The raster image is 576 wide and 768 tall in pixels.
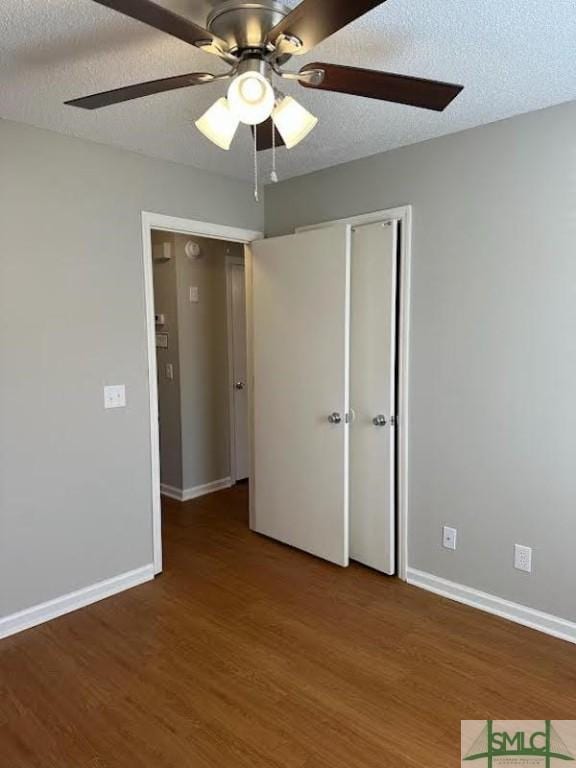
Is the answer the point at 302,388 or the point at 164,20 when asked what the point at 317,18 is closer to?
the point at 164,20

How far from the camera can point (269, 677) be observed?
85.4 inches

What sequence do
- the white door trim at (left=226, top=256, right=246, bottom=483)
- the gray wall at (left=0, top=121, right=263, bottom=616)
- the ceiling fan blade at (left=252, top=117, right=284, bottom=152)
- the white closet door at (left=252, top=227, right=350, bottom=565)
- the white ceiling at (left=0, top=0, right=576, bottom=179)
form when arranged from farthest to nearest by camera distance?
1. the white door trim at (left=226, top=256, right=246, bottom=483)
2. the white closet door at (left=252, top=227, right=350, bottom=565)
3. the gray wall at (left=0, top=121, right=263, bottom=616)
4. the ceiling fan blade at (left=252, top=117, right=284, bottom=152)
5. the white ceiling at (left=0, top=0, right=576, bottom=179)

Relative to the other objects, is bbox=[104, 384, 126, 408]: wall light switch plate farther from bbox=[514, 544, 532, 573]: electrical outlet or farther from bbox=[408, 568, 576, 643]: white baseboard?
bbox=[514, 544, 532, 573]: electrical outlet

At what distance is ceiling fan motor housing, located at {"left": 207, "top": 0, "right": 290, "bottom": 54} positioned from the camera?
1.36m

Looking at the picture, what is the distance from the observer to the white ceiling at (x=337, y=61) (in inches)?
62.8

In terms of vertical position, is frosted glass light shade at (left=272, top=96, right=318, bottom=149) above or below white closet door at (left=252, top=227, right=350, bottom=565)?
above

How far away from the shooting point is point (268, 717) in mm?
1946

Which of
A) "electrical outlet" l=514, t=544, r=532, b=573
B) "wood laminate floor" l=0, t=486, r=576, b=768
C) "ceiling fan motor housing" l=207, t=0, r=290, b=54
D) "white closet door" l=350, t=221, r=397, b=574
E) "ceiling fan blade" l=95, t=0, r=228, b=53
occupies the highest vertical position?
"ceiling fan motor housing" l=207, t=0, r=290, b=54

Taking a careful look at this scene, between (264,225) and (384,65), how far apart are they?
178 centimetres

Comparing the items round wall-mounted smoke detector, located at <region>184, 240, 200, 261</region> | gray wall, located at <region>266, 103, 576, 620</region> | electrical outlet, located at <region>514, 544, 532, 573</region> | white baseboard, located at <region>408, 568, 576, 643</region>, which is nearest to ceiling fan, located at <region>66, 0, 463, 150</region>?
gray wall, located at <region>266, 103, 576, 620</region>

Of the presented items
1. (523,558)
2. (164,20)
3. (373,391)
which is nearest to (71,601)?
(373,391)

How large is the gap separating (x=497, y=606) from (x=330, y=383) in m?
1.46

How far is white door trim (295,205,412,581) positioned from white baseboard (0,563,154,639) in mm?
1481

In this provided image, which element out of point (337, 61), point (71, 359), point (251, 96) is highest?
point (337, 61)
